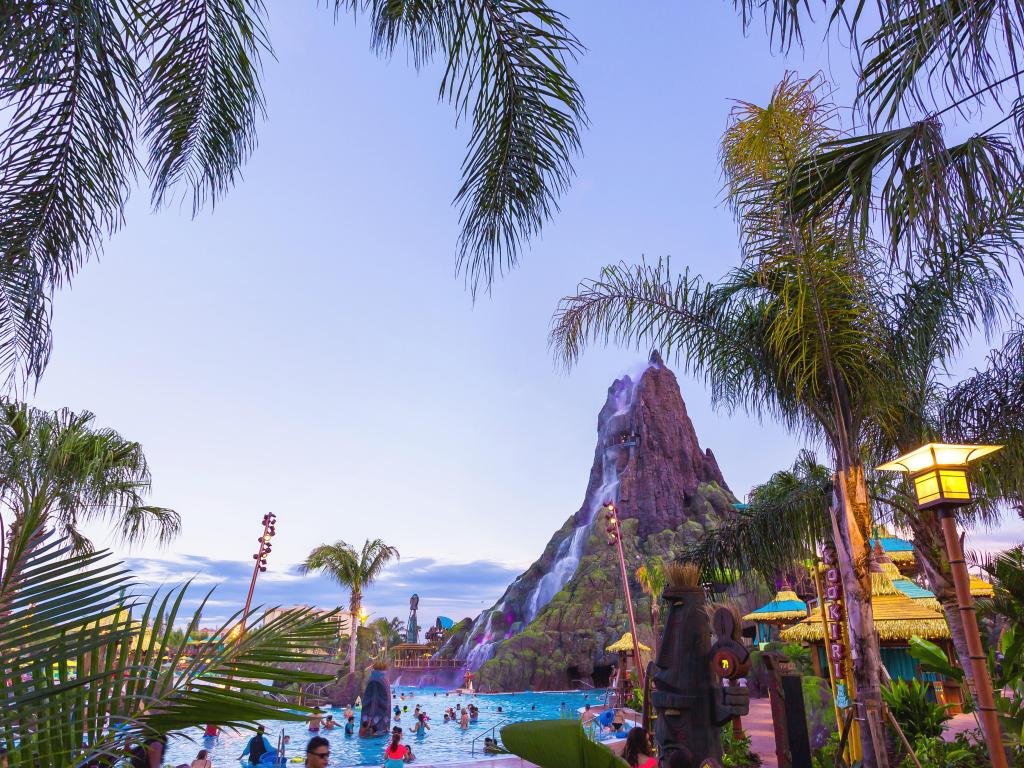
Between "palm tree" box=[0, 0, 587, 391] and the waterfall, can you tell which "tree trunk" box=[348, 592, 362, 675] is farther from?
"palm tree" box=[0, 0, 587, 391]

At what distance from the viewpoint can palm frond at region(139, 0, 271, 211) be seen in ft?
11.6

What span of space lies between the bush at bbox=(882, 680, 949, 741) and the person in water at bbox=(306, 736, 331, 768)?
8857mm

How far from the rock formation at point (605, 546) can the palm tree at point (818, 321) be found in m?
30.6

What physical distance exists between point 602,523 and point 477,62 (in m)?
52.2

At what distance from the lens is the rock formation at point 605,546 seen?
42344 mm

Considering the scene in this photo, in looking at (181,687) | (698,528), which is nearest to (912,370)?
(181,687)

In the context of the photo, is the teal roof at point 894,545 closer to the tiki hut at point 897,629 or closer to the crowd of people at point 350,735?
the tiki hut at point 897,629

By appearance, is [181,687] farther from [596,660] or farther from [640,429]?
[640,429]

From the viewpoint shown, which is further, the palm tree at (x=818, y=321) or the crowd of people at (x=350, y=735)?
the palm tree at (x=818, y=321)

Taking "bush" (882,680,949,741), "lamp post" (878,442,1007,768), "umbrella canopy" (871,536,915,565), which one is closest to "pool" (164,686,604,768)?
"bush" (882,680,949,741)

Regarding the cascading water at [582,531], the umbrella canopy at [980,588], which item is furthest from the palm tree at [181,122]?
the cascading water at [582,531]

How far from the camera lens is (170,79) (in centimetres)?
390

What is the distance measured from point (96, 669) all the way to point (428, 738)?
26.5 m

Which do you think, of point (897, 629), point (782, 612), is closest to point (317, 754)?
point (897, 629)
